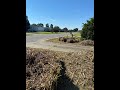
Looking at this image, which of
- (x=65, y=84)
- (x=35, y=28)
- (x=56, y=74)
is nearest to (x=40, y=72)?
(x=56, y=74)

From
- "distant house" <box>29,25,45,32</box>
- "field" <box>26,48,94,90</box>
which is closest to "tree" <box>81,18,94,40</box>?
"field" <box>26,48,94,90</box>

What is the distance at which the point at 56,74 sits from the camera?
586cm

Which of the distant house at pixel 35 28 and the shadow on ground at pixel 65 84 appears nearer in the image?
the shadow on ground at pixel 65 84

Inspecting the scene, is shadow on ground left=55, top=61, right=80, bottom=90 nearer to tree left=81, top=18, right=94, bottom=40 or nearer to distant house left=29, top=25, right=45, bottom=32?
tree left=81, top=18, right=94, bottom=40

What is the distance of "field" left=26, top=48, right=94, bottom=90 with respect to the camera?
518cm

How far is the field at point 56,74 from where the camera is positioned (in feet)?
17.0

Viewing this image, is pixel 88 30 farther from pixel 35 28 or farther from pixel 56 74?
pixel 35 28

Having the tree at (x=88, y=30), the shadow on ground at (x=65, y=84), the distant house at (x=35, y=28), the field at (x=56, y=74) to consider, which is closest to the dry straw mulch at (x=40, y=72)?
the field at (x=56, y=74)

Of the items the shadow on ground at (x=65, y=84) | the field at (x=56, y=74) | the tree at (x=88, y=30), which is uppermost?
the tree at (x=88, y=30)

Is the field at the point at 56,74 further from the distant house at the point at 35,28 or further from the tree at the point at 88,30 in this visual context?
the distant house at the point at 35,28

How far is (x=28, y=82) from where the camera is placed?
5035 millimetres

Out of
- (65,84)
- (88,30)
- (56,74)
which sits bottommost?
(65,84)
